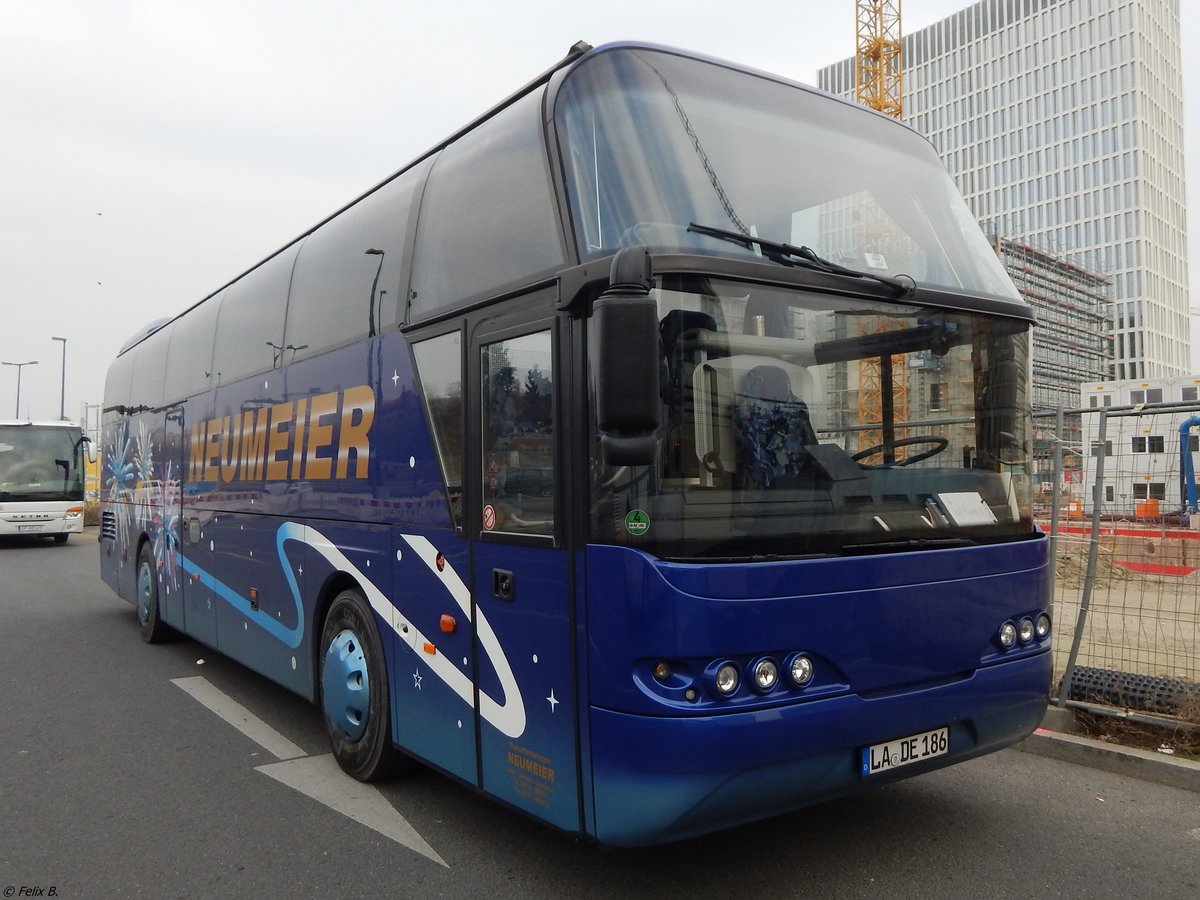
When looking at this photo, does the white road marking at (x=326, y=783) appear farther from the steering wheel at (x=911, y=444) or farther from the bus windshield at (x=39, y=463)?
the bus windshield at (x=39, y=463)

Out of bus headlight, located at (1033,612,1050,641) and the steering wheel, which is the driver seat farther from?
bus headlight, located at (1033,612,1050,641)

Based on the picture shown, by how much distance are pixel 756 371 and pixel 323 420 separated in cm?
326

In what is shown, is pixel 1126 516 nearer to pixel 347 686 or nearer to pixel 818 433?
pixel 818 433

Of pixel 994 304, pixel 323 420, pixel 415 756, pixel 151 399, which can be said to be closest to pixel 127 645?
pixel 151 399

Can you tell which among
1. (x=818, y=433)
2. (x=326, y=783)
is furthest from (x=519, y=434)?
(x=326, y=783)

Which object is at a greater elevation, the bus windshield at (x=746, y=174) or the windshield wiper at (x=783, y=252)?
the bus windshield at (x=746, y=174)

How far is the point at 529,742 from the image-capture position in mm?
3832

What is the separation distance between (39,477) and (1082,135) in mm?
106493

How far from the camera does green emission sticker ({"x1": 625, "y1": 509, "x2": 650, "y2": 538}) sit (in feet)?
11.0

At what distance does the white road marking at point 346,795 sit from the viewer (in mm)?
4535

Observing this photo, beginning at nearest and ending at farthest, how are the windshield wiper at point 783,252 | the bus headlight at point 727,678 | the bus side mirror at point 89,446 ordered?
the bus headlight at point 727,678 → the windshield wiper at point 783,252 → the bus side mirror at point 89,446

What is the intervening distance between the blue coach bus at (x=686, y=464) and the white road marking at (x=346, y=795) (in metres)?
0.23

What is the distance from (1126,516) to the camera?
610 centimetres

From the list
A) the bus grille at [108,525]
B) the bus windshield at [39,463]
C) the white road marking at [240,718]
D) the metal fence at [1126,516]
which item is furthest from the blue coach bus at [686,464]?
the bus windshield at [39,463]
